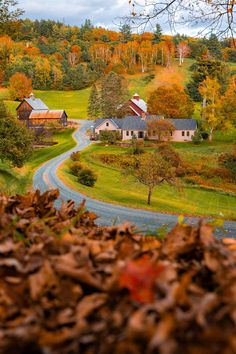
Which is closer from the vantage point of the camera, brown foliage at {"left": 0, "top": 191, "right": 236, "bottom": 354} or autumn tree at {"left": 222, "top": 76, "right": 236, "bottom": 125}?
brown foliage at {"left": 0, "top": 191, "right": 236, "bottom": 354}

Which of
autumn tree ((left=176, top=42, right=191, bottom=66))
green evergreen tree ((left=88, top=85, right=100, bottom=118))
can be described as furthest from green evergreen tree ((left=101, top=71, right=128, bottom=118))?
autumn tree ((left=176, top=42, right=191, bottom=66))

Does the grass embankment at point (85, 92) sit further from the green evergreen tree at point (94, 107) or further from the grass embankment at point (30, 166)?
the grass embankment at point (30, 166)

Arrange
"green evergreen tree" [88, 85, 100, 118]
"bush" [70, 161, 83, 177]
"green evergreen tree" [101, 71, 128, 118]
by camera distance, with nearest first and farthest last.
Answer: "bush" [70, 161, 83, 177], "green evergreen tree" [101, 71, 128, 118], "green evergreen tree" [88, 85, 100, 118]

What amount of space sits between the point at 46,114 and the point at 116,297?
9169cm

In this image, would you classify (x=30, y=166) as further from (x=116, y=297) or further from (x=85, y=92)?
(x=85, y=92)

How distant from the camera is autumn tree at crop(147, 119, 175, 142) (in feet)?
232

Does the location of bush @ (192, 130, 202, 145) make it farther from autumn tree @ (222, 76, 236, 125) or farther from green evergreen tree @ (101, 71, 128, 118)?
green evergreen tree @ (101, 71, 128, 118)

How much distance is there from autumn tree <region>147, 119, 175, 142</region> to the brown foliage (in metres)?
68.8

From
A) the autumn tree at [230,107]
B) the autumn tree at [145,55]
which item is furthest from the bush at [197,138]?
the autumn tree at [145,55]

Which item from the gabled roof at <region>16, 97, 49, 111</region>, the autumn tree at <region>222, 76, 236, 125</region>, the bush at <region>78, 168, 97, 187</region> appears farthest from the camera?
the gabled roof at <region>16, 97, 49, 111</region>

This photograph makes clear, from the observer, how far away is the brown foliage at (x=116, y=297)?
1427 mm

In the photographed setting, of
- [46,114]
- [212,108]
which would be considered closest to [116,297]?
[212,108]

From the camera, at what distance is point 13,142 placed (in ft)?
124

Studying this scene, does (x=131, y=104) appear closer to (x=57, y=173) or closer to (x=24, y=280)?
(x=57, y=173)
